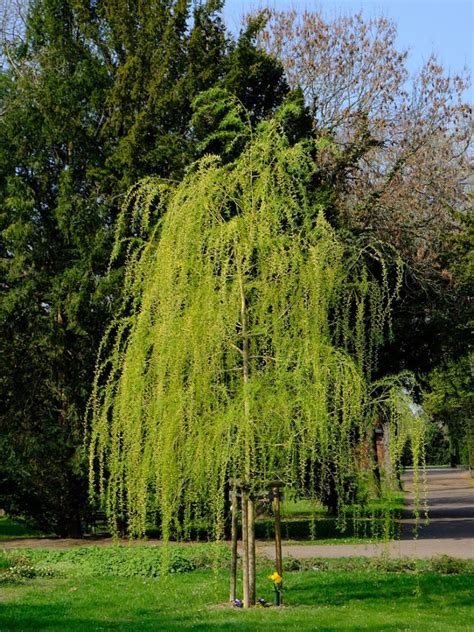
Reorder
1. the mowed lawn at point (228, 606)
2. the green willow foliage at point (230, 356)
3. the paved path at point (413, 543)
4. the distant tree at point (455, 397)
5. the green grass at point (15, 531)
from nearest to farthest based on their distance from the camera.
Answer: the green willow foliage at point (230, 356) → the mowed lawn at point (228, 606) → the paved path at point (413, 543) → the green grass at point (15, 531) → the distant tree at point (455, 397)

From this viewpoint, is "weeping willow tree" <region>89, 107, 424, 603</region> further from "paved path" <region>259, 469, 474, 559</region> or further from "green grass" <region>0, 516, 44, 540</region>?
"green grass" <region>0, 516, 44, 540</region>

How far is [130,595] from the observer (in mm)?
11375

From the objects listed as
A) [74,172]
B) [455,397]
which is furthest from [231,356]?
[455,397]

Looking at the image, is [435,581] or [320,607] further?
[435,581]

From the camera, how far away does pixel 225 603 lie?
10344 millimetres

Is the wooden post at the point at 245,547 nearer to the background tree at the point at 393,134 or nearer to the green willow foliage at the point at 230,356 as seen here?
the green willow foliage at the point at 230,356

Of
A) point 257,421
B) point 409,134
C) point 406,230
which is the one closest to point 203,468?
point 257,421

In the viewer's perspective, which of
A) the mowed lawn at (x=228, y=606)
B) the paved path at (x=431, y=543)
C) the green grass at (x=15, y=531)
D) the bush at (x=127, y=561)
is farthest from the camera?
the green grass at (x=15, y=531)

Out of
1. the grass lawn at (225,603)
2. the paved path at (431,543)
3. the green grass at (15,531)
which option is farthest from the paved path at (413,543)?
the green grass at (15,531)

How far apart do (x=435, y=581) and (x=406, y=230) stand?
1323 centimetres

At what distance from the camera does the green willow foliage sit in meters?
8.84

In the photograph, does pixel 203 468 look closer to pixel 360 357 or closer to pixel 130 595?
pixel 360 357

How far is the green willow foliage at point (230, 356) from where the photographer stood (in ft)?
29.0

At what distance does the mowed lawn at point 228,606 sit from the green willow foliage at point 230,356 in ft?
3.47
